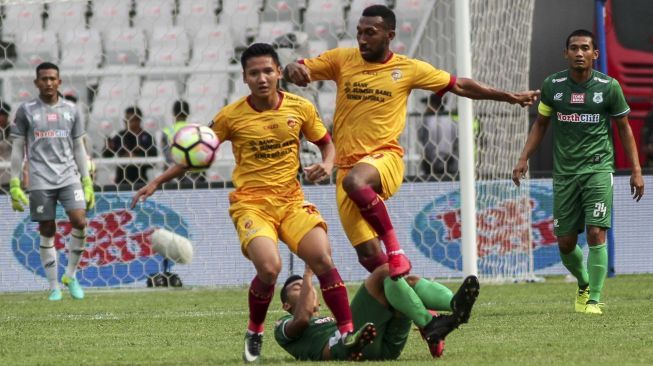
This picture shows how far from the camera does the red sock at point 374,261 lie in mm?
7263

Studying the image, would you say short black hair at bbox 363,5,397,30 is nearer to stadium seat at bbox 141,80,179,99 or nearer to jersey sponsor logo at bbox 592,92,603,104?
jersey sponsor logo at bbox 592,92,603,104

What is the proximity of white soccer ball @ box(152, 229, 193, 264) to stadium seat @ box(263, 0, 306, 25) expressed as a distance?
3.31m

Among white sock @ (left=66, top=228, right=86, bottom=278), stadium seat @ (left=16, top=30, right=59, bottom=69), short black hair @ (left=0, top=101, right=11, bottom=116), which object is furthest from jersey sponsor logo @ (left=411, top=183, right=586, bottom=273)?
stadium seat @ (left=16, top=30, right=59, bottom=69)

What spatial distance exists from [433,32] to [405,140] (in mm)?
1335

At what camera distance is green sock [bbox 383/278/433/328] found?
666 centimetres

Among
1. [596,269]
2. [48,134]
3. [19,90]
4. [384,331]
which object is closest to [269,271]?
[384,331]

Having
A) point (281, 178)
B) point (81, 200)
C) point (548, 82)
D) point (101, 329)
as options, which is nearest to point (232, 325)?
point (101, 329)

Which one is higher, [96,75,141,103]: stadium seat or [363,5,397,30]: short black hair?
[363,5,397,30]: short black hair

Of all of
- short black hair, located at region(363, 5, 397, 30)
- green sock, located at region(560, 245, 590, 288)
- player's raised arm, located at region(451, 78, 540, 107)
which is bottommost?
green sock, located at region(560, 245, 590, 288)

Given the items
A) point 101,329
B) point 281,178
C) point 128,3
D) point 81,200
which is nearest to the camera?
point 281,178

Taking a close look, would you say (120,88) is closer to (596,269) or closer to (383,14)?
(596,269)

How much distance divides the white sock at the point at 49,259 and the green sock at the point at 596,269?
18.4 feet

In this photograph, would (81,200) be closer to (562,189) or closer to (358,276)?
(358,276)

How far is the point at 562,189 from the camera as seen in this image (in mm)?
9914
